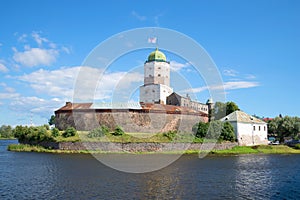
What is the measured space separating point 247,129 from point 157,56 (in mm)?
27463

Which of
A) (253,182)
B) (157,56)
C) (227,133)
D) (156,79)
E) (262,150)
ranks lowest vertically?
(253,182)

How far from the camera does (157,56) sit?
2490 inches

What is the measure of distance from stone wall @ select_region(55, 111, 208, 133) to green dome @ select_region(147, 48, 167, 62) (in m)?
18.0

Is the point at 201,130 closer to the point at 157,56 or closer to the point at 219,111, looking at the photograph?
the point at 219,111

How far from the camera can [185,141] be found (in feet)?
121

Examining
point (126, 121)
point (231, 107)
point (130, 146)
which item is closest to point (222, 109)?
point (231, 107)

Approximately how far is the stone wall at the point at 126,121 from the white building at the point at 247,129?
305 inches

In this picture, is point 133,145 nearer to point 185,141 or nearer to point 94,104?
point 185,141

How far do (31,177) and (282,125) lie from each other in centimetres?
4228

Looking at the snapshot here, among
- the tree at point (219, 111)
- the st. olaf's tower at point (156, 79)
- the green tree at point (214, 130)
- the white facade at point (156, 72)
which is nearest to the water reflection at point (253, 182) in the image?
the green tree at point (214, 130)

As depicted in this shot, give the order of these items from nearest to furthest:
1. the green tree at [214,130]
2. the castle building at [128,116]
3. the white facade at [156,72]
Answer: the green tree at [214,130], the castle building at [128,116], the white facade at [156,72]

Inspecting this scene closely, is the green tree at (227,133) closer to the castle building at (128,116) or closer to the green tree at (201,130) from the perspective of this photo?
the green tree at (201,130)

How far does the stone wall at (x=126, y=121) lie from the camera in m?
45.8

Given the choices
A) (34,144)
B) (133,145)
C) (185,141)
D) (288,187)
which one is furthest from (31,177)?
(34,144)
